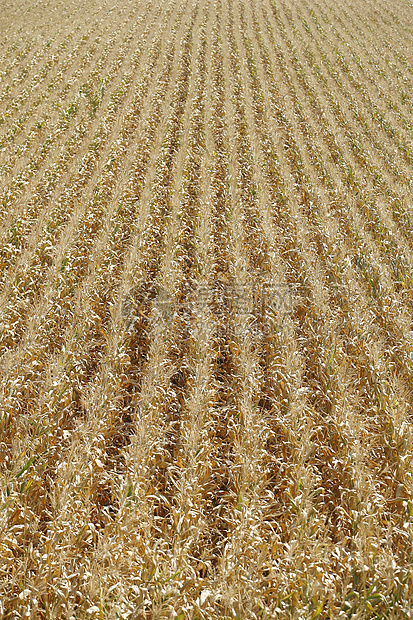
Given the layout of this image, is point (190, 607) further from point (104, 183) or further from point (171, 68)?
point (171, 68)

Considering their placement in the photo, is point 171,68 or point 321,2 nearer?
point 171,68

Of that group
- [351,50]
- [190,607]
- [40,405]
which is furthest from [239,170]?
[351,50]

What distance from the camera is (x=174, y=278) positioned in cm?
709

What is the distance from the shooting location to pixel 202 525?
3674mm

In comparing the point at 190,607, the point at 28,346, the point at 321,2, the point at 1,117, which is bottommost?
the point at 190,607

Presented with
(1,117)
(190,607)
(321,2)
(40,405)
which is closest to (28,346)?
(40,405)

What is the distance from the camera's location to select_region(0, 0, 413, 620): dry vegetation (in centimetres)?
335

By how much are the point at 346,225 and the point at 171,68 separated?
39.0ft

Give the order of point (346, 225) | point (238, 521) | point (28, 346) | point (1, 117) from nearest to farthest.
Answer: point (238, 521)
point (28, 346)
point (346, 225)
point (1, 117)

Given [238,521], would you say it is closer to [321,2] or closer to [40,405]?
[40,405]

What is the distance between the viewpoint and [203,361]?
5508 millimetres

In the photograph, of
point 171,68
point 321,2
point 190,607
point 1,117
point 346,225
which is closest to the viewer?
point 190,607

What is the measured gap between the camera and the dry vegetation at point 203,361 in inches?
132

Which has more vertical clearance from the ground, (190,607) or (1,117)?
(1,117)
